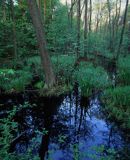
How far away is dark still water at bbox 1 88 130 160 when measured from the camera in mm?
4594

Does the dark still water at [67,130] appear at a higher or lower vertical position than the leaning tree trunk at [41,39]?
lower

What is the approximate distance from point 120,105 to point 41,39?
426 centimetres

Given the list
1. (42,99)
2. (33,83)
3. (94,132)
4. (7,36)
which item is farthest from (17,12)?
(94,132)

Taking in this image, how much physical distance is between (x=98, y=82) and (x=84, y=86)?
59 centimetres

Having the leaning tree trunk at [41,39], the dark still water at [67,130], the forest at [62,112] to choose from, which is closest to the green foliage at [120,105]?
the forest at [62,112]

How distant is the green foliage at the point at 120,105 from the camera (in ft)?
19.8

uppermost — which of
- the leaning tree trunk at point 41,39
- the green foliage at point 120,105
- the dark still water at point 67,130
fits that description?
the leaning tree trunk at point 41,39

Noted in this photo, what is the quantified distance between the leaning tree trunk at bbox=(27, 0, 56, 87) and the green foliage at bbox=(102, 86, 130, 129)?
292 centimetres

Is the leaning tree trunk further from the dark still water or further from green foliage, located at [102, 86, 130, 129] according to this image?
green foliage, located at [102, 86, 130, 129]

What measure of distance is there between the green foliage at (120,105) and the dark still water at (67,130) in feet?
0.95

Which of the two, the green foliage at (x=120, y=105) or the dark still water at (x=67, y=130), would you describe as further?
the green foliage at (x=120, y=105)

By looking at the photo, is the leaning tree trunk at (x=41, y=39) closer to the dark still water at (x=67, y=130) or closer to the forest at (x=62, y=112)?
the forest at (x=62, y=112)

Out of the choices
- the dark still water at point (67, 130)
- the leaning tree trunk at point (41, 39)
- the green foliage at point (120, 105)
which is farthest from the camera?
the leaning tree trunk at point (41, 39)

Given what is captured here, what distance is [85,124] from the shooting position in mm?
6238
